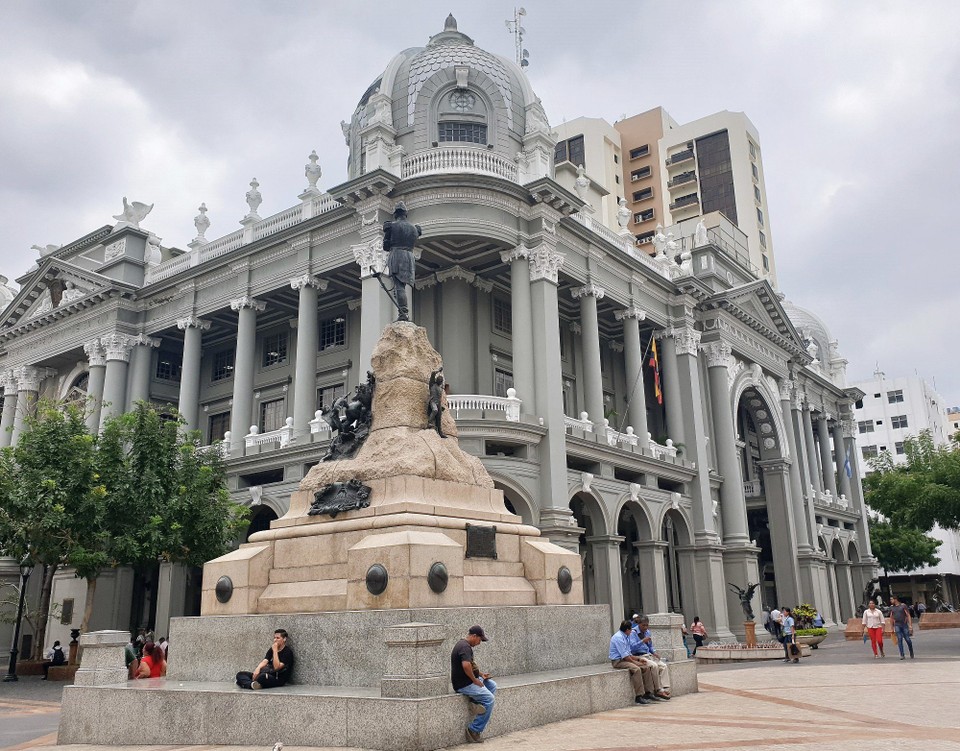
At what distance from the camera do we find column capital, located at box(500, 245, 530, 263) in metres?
27.9

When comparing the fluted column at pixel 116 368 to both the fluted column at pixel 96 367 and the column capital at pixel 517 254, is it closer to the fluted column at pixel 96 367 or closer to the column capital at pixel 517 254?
the fluted column at pixel 96 367

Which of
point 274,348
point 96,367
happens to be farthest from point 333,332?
point 96,367

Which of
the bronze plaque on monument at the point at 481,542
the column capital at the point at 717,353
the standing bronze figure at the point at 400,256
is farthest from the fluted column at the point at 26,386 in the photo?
the bronze plaque on monument at the point at 481,542

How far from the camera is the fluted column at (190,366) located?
33.1 m

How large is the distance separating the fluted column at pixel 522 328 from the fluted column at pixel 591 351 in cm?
367

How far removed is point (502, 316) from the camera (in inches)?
1266

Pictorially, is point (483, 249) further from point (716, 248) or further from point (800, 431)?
point (800, 431)

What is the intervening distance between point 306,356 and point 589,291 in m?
10.4

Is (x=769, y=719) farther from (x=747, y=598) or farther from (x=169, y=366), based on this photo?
(x=169, y=366)

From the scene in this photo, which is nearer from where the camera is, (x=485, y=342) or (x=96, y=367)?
(x=485, y=342)

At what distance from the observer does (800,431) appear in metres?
45.0

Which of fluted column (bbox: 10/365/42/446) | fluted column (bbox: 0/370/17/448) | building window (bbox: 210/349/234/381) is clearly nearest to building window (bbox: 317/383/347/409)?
building window (bbox: 210/349/234/381)

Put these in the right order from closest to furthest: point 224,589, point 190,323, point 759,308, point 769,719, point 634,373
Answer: point 769,719
point 224,589
point 634,373
point 190,323
point 759,308

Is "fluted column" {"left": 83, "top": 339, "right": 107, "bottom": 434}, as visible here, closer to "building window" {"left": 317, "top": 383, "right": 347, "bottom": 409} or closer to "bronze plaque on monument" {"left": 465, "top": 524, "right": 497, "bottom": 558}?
"building window" {"left": 317, "top": 383, "right": 347, "bottom": 409}
